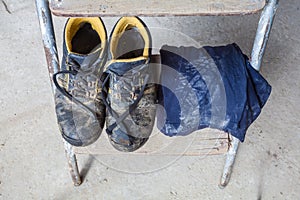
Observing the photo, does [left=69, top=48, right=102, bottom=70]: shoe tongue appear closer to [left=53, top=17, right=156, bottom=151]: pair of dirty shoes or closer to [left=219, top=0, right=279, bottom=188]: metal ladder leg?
[left=53, top=17, right=156, bottom=151]: pair of dirty shoes

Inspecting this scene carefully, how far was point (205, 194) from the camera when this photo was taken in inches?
47.9

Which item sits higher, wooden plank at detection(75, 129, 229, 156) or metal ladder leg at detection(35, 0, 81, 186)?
metal ladder leg at detection(35, 0, 81, 186)

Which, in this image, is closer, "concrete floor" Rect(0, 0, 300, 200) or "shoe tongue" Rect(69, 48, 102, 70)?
"shoe tongue" Rect(69, 48, 102, 70)

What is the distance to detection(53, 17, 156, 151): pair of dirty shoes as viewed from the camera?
96 cm

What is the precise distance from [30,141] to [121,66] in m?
0.50

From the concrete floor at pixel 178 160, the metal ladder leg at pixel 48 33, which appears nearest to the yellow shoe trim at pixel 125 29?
the metal ladder leg at pixel 48 33

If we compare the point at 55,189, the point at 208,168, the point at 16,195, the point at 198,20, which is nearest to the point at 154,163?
the point at 208,168

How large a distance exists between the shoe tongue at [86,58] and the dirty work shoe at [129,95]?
29mm

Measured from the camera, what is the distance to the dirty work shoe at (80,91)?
96cm

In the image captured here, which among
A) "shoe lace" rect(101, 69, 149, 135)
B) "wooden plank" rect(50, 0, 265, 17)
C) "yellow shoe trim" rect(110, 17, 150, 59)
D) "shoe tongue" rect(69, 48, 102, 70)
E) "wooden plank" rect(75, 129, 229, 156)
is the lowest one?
"wooden plank" rect(75, 129, 229, 156)

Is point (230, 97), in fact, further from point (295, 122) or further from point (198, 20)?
point (198, 20)

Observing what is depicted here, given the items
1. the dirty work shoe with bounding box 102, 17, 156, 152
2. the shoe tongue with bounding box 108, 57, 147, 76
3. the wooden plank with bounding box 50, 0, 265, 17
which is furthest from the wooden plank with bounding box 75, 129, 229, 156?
the wooden plank with bounding box 50, 0, 265, 17

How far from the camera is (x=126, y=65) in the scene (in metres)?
0.94

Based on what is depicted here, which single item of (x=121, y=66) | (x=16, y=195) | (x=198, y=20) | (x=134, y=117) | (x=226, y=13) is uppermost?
(x=226, y=13)
